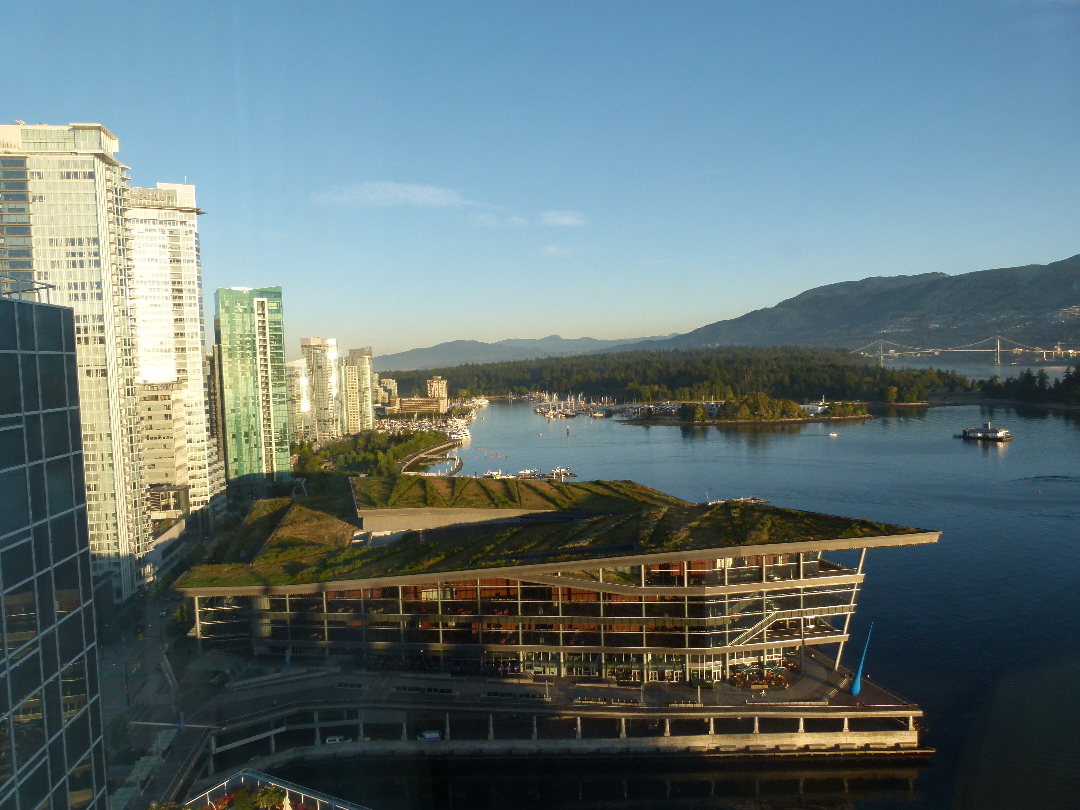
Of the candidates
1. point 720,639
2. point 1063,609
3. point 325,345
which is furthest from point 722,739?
point 325,345

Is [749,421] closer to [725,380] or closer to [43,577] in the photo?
[725,380]

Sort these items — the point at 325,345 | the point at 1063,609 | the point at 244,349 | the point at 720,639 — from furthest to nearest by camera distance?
the point at 325,345 → the point at 244,349 → the point at 1063,609 → the point at 720,639

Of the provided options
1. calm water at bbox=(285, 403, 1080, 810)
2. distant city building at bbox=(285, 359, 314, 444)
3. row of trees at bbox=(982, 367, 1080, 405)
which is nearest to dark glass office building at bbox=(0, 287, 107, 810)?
calm water at bbox=(285, 403, 1080, 810)

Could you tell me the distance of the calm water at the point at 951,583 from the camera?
15.4 feet

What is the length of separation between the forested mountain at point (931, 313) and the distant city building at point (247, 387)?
4621cm

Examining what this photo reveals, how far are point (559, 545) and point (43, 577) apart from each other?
4.30 meters

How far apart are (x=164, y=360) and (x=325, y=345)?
46.6 ft

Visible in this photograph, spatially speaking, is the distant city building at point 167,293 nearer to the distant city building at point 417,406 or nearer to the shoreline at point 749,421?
the shoreline at point 749,421

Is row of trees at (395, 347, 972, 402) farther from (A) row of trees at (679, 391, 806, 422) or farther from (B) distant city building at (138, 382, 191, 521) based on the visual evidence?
(B) distant city building at (138, 382, 191, 521)

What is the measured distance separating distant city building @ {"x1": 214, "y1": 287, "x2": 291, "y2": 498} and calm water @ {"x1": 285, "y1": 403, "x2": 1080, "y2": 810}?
21.2 feet

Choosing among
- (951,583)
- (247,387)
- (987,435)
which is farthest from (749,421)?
(951,583)

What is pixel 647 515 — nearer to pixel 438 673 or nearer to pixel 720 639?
pixel 720 639

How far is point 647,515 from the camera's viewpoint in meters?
6.24

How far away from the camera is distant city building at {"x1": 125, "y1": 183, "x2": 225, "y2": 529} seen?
35.8 ft
